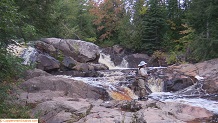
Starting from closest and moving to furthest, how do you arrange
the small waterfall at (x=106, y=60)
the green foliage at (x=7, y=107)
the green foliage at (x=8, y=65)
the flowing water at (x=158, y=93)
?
1. the green foliage at (x=8, y=65)
2. the green foliage at (x=7, y=107)
3. the flowing water at (x=158, y=93)
4. the small waterfall at (x=106, y=60)

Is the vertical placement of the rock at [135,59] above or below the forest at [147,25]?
below

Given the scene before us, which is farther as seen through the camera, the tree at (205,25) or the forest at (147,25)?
the forest at (147,25)

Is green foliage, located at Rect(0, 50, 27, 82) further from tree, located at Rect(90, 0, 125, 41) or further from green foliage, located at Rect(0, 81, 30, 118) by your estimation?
tree, located at Rect(90, 0, 125, 41)

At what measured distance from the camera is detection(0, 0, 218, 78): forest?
17656 mm

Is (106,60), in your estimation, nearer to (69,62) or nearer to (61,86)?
(69,62)

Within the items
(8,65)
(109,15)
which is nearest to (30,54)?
(8,65)

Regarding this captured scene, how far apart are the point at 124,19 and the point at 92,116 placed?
27026mm

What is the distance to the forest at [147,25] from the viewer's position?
57.9 feet

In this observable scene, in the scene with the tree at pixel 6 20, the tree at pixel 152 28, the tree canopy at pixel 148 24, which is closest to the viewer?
the tree at pixel 6 20

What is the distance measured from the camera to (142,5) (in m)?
33.5

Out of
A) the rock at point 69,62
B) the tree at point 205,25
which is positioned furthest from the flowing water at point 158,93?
the rock at point 69,62

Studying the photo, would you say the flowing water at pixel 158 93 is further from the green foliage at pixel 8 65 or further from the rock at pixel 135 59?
the rock at pixel 135 59

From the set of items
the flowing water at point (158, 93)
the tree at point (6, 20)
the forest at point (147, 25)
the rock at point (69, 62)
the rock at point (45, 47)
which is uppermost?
the forest at point (147, 25)

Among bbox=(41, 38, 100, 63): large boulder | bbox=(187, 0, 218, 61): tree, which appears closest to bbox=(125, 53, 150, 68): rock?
bbox=(41, 38, 100, 63): large boulder
